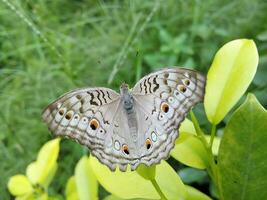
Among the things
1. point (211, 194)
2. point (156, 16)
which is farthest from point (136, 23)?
point (211, 194)

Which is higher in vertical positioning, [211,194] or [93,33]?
[93,33]

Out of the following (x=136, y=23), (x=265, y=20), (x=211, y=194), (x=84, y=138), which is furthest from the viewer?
(x=136, y=23)

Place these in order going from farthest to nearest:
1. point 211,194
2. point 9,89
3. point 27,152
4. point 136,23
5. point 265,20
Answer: point 9,89, point 136,23, point 27,152, point 265,20, point 211,194

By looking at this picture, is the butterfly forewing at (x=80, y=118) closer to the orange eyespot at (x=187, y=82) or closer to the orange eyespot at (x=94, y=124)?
the orange eyespot at (x=94, y=124)

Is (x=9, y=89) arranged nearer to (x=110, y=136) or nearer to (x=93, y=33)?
(x=93, y=33)

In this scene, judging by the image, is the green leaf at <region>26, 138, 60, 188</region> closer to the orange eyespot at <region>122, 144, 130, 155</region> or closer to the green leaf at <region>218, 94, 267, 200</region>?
the orange eyespot at <region>122, 144, 130, 155</region>

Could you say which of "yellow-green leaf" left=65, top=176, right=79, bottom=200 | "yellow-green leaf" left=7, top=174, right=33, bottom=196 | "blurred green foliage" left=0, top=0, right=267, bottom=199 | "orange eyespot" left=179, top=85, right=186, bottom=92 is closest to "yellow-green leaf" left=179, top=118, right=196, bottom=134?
"orange eyespot" left=179, top=85, right=186, bottom=92

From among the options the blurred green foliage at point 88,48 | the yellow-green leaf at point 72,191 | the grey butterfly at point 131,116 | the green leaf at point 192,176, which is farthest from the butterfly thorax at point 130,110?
the blurred green foliage at point 88,48
